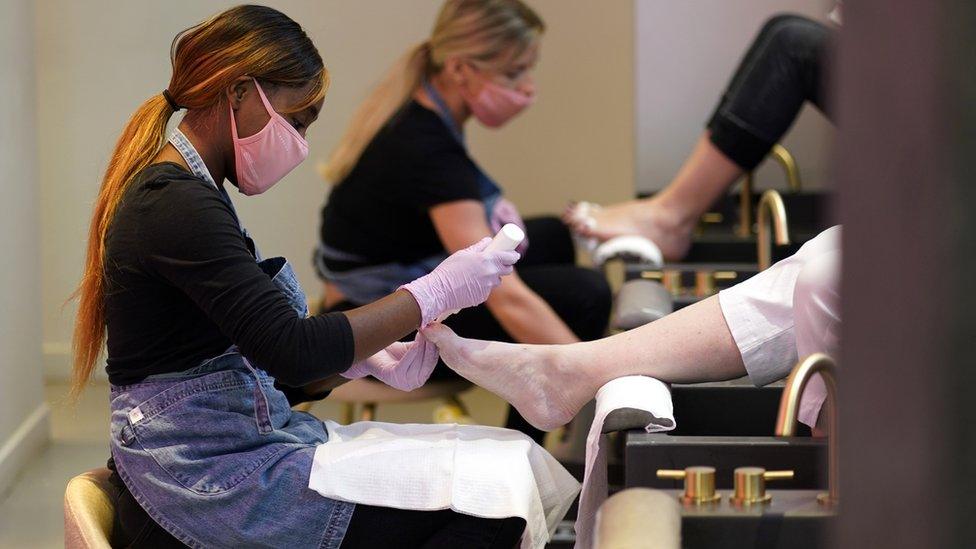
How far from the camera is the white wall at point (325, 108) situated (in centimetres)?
310

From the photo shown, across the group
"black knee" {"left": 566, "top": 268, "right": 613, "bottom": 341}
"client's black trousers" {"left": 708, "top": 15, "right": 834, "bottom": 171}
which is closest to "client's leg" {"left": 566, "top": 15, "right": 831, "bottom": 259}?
"client's black trousers" {"left": 708, "top": 15, "right": 834, "bottom": 171}

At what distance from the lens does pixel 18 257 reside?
9.66ft

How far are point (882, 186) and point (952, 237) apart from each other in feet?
0.10

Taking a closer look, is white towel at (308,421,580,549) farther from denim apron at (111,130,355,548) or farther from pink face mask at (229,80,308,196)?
pink face mask at (229,80,308,196)

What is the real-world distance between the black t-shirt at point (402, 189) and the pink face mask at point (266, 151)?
3.98 ft

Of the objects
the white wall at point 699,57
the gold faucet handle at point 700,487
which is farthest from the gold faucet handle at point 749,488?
the white wall at point 699,57

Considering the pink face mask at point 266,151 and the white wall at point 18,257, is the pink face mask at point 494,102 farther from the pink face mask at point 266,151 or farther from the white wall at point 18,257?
the pink face mask at point 266,151

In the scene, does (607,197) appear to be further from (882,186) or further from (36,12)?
(882,186)

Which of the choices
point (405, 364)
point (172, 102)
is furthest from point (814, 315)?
point (172, 102)

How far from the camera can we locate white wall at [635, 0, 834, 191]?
3262 mm

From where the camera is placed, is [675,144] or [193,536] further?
[675,144]

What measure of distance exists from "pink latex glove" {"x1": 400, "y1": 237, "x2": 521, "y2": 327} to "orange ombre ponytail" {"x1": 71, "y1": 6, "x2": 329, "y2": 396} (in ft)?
0.82

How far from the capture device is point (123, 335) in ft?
4.10

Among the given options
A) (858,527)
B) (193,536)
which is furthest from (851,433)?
(193,536)
